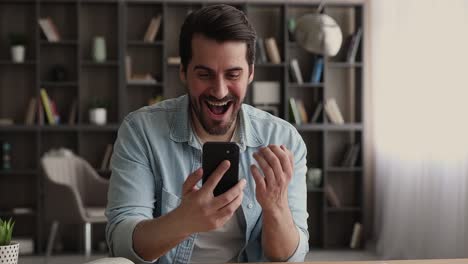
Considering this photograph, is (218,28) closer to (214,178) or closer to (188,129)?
(188,129)

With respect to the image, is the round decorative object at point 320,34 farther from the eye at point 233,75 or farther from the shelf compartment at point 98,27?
the shelf compartment at point 98,27

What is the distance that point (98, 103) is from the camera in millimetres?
6777

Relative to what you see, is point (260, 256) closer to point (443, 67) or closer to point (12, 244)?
point (12, 244)

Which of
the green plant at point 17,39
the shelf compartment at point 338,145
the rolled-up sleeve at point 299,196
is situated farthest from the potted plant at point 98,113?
the rolled-up sleeve at point 299,196

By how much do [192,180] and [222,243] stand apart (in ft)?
1.50

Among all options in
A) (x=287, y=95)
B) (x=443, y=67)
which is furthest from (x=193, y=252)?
(x=287, y=95)

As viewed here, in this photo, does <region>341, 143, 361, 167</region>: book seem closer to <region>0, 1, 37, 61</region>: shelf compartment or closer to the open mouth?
<region>0, 1, 37, 61</region>: shelf compartment

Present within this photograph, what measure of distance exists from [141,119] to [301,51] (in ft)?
16.6

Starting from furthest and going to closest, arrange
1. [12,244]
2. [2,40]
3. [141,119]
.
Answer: [2,40] < [141,119] < [12,244]

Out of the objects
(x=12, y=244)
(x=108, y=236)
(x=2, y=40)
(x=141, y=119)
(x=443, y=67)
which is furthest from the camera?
(x=2, y=40)

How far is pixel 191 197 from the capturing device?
175cm

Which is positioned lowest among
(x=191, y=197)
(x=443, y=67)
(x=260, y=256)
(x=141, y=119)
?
(x=260, y=256)

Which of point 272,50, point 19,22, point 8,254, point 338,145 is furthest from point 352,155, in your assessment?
point 8,254

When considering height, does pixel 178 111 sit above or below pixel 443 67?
below
